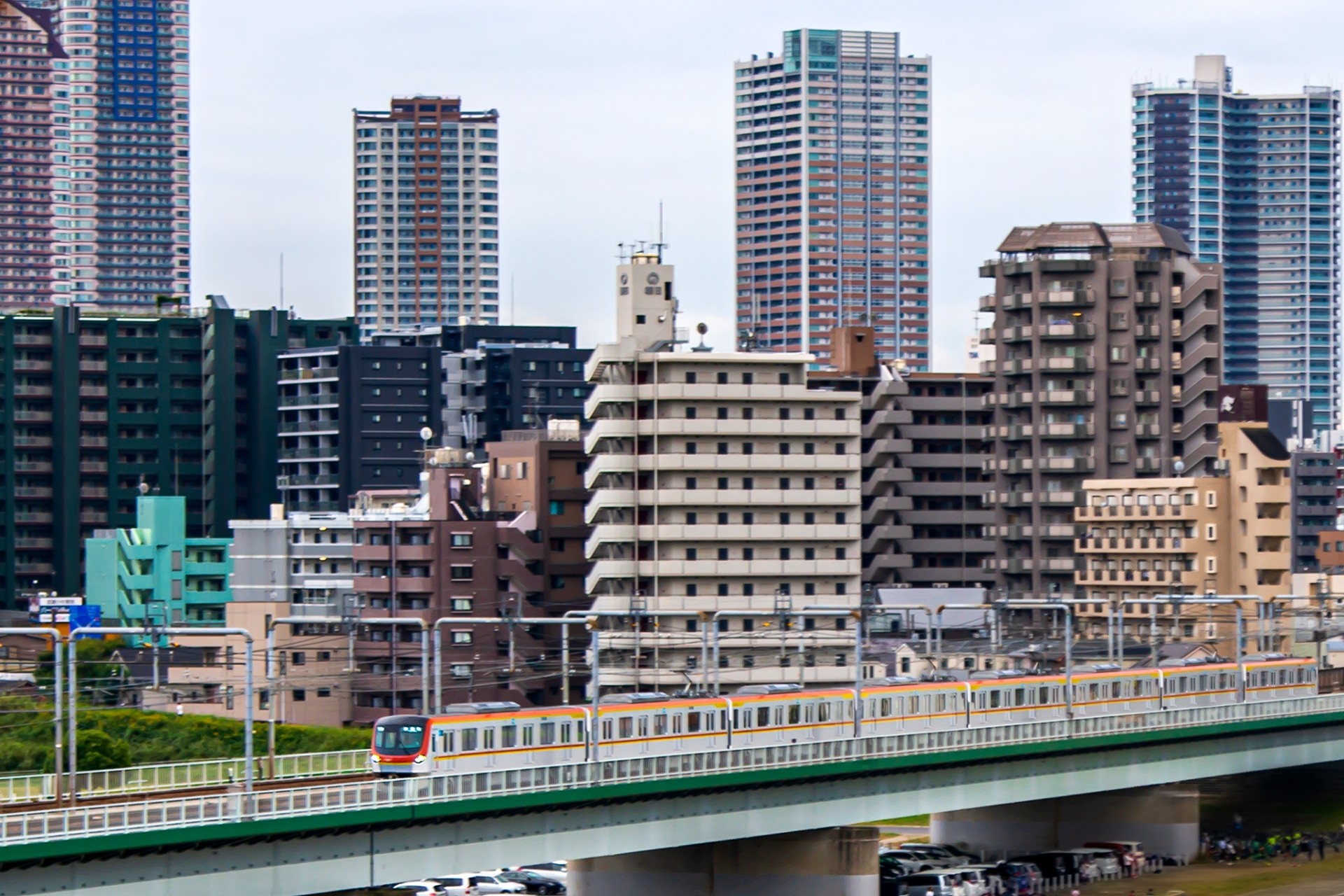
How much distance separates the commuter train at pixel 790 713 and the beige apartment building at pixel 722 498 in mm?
24629

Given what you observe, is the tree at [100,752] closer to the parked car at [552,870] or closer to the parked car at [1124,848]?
the parked car at [552,870]

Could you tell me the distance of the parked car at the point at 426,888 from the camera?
64.9 m

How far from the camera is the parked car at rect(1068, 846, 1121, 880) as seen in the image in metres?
67.8

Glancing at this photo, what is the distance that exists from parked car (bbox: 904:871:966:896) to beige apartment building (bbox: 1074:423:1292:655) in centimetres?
4598

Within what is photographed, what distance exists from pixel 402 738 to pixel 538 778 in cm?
325

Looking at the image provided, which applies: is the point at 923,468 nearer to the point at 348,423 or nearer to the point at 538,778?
Result: the point at 348,423

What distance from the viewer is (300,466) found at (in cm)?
14450

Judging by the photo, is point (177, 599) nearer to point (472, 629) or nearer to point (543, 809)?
point (472, 629)

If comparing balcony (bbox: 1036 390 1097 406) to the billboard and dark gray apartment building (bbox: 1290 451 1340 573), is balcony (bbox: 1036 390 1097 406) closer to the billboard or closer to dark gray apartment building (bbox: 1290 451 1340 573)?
the billboard

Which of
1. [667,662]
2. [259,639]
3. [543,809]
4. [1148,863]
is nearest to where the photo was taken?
[543,809]

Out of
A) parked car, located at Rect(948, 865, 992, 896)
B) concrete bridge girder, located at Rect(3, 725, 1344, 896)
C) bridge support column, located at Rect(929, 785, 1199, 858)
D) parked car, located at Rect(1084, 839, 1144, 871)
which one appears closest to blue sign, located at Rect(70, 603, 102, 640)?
bridge support column, located at Rect(929, 785, 1199, 858)

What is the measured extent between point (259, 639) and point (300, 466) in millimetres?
36502

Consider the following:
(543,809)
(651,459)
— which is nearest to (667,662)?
(651,459)

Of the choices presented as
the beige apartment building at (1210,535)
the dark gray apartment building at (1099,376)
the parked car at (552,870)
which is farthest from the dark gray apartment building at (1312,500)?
the parked car at (552,870)
